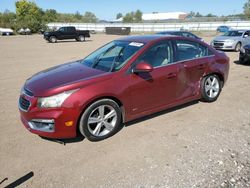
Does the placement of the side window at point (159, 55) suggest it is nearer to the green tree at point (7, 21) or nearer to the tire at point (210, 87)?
the tire at point (210, 87)

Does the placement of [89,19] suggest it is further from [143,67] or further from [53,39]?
[143,67]

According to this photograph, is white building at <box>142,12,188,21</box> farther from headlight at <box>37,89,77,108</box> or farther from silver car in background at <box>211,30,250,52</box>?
headlight at <box>37,89,77,108</box>

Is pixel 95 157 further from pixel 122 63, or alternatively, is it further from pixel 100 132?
pixel 122 63

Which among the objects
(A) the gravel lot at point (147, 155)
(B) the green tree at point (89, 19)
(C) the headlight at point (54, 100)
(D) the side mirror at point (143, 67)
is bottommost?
(A) the gravel lot at point (147, 155)

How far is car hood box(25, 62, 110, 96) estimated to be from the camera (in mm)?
3816

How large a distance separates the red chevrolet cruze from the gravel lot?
0.29 m

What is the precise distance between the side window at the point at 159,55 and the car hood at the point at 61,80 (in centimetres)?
87

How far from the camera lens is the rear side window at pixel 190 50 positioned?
5052 millimetres

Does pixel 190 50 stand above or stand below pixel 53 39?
above

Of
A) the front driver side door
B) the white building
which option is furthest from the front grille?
the white building

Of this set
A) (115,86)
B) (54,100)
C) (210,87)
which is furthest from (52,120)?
(210,87)

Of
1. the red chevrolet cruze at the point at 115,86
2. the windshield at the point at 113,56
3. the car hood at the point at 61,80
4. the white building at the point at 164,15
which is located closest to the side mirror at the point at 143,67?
the red chevrolet cruze at the point at 115,86

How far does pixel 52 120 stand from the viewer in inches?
147

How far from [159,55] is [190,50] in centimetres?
91
